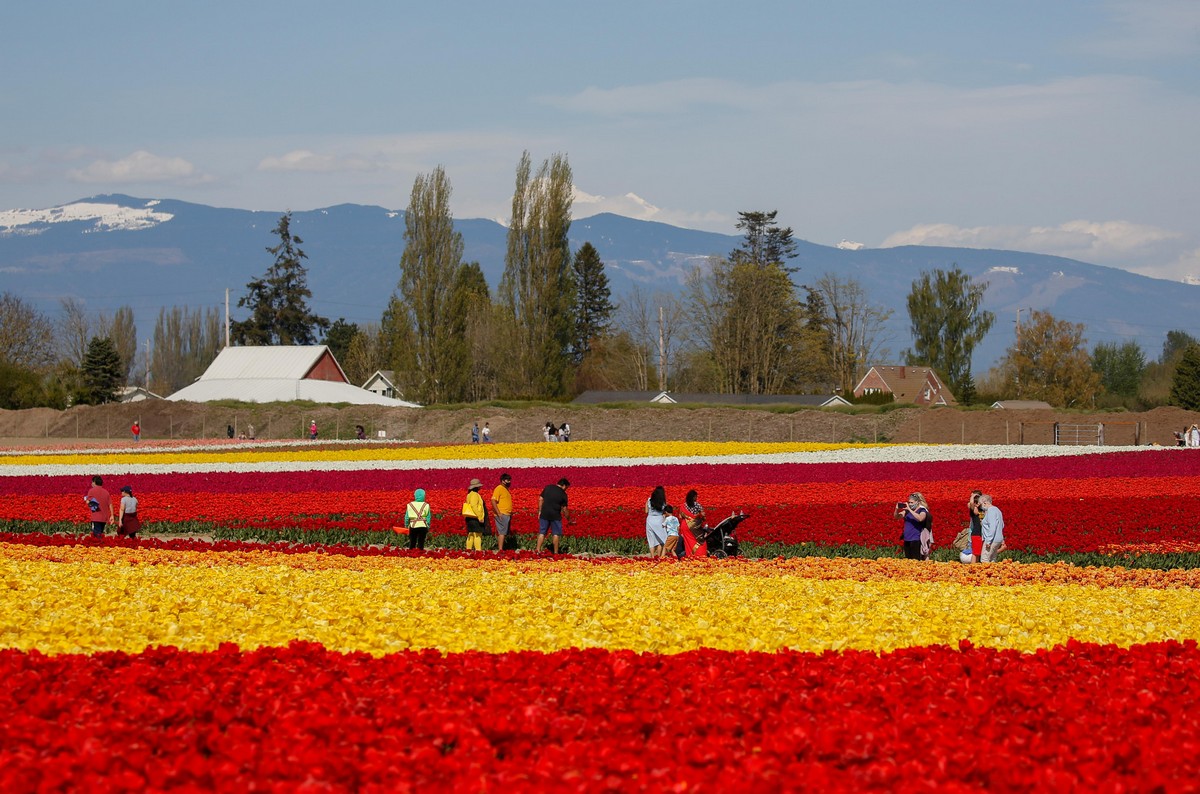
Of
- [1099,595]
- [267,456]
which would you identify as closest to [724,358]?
[267,456]

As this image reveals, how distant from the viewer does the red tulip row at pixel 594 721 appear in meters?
6.45

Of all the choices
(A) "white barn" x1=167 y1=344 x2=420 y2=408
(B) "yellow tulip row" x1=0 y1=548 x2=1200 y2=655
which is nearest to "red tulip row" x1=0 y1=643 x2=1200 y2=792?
(B) "yellow tulip row" x1=0 y1=548 x2=1200 y2=655

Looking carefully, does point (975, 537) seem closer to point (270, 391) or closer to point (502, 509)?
point (502, 509)

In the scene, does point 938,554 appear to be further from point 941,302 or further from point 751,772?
point 941,302

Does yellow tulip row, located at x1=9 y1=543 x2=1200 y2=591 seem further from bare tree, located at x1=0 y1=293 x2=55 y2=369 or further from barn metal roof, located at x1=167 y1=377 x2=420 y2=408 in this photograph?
bare tree, located at x1=0 y1=293 x2=55 y2=369

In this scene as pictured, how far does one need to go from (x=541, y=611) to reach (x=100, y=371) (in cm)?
9207

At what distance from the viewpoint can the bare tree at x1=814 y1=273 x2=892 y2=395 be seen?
124m

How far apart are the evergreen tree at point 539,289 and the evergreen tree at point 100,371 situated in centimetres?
3080

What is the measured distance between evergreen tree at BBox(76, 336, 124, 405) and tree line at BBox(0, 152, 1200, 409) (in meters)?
0.15

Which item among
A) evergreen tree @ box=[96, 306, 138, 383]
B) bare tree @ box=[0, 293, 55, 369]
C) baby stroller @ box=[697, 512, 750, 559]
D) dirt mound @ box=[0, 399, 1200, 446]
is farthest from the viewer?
evergreen tree @ box=[96, 306, 138, 383]

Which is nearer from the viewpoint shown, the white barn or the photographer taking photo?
the photographer taking photo

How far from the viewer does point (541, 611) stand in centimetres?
1236

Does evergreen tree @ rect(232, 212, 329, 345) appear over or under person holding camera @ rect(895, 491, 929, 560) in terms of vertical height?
over

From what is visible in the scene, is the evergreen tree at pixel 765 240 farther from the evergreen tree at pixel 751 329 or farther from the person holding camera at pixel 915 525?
the person holding camera at pixel 915 525
